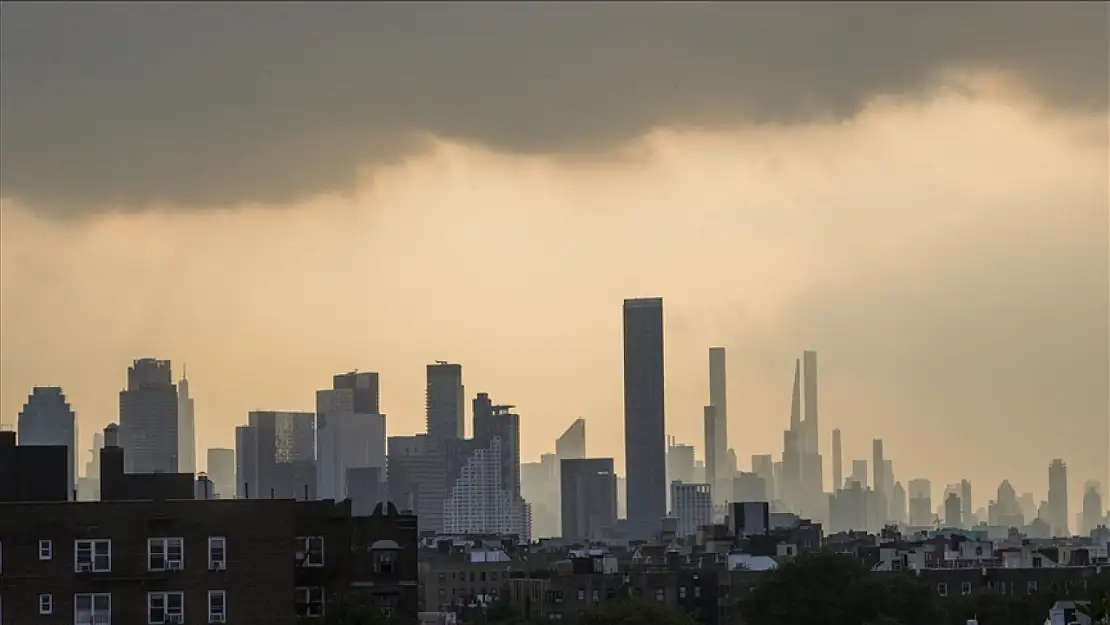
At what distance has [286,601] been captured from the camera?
7756cm

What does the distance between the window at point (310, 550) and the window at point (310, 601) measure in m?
1.30

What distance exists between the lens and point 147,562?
7706 centimetres

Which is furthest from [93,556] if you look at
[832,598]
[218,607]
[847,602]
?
[832,598]

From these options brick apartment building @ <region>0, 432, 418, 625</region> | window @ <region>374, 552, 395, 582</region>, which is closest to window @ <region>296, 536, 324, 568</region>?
window @ <region>374, 552, 395, 582</region>

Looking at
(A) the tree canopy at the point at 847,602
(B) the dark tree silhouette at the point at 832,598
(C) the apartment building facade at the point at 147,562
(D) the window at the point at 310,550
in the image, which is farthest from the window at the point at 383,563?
(A) the tree canopy at the point at 847,602

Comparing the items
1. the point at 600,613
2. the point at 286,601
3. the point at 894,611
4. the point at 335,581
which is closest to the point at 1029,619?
→ the point at 894,611

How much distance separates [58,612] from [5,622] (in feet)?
5.03

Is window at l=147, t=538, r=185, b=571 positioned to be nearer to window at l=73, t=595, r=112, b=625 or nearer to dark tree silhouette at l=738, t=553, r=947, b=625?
window at l=73, t=595, r=112, b=625

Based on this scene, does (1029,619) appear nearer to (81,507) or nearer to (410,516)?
(410,516)

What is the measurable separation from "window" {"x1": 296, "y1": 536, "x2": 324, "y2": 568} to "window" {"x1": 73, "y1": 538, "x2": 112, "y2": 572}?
2567 cm

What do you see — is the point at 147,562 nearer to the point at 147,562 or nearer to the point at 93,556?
the point at 147,562

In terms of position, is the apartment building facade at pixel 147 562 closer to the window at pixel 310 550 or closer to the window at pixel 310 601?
the window at pixel 310 601

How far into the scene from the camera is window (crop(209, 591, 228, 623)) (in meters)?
77.0

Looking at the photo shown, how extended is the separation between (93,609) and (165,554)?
2.57 m
